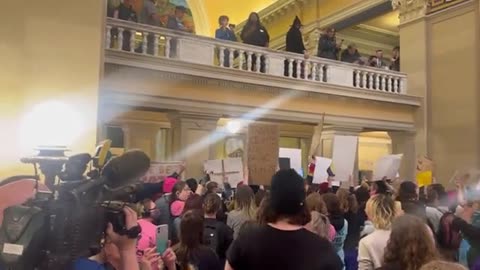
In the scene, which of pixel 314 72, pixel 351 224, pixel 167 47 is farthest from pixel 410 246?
pixel 314 72

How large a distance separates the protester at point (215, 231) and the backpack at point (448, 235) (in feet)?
5.28

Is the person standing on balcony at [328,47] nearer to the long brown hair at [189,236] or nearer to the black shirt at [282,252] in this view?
the long brown hair at [189,236]

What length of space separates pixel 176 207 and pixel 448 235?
2.37m

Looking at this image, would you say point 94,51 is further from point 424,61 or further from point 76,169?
point 424,61

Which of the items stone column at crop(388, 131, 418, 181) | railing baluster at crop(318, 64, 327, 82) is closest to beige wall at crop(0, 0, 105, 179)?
railing baluster at crop(318, 64, 327, 82)

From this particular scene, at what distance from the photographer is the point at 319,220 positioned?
3.36m

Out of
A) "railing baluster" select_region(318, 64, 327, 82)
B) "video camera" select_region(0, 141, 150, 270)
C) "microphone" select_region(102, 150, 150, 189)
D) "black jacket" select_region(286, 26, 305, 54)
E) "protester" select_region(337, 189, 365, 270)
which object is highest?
"black jacket" select_region(286, 26, 305, 54)

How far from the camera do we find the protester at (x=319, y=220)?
3314 millimetres

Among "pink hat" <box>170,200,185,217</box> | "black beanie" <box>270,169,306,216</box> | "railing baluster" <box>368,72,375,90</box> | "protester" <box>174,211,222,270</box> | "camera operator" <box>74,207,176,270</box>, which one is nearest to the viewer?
"camera operator" <box>74,207,176,270</box>

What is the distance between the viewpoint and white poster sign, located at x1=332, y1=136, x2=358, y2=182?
6203 millimetres

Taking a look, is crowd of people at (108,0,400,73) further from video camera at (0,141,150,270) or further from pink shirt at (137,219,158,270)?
video camera at (0,141,150,270)

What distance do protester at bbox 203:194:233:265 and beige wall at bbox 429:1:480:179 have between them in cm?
794

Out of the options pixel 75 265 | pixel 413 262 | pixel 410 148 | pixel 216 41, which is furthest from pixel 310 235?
pixel 410 148

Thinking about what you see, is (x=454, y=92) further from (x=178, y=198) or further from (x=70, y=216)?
(x=70, y=216)
